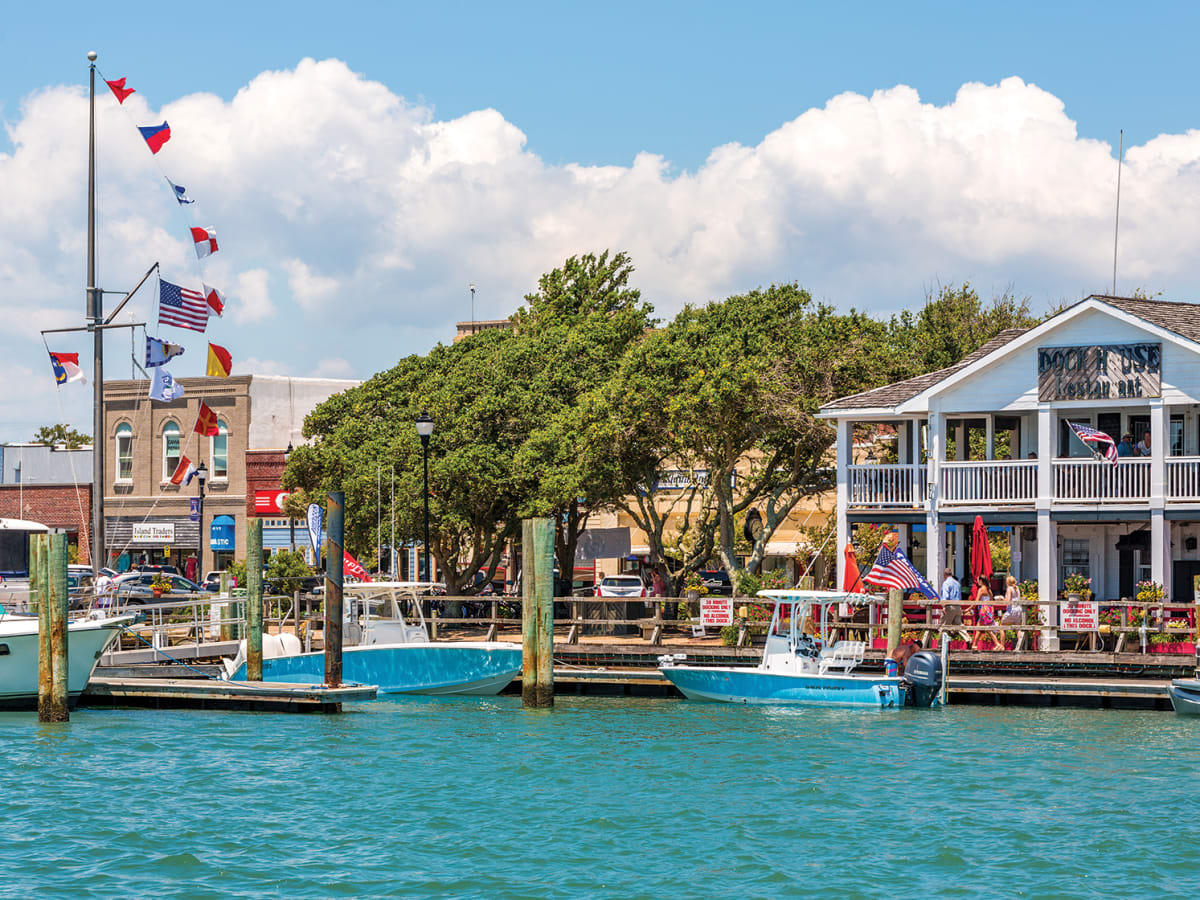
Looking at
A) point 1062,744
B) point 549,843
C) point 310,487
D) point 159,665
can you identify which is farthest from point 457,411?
point 549,843

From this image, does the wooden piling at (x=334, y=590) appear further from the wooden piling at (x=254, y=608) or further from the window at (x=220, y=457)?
the window at (x=220, y=457)

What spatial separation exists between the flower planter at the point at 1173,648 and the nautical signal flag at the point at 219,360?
21283 mm

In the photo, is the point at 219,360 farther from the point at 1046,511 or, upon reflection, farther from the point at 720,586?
the point at 1046,511

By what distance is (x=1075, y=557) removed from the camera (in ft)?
123

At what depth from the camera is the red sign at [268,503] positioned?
63.3 metres

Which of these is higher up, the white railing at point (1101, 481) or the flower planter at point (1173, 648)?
the white railing at point (1101, 481)

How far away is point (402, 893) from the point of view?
1627cm

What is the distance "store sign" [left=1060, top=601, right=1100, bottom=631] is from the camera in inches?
1145

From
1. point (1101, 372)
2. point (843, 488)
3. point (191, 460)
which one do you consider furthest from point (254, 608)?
point (191, 460)

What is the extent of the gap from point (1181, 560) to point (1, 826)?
27414mm

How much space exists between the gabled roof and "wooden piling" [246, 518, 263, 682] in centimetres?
1440

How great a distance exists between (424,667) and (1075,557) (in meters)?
17.5

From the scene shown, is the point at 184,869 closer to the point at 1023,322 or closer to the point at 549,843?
the point at 549,843

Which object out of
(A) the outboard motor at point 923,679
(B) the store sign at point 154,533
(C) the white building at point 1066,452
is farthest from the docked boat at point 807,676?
(B) the store sign at point 154,533
